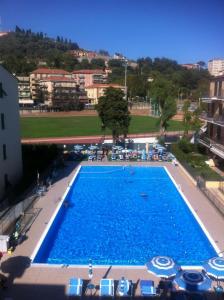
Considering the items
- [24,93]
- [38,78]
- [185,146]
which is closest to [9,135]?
[185,146]

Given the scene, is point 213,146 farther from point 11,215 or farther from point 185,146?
point 11,215

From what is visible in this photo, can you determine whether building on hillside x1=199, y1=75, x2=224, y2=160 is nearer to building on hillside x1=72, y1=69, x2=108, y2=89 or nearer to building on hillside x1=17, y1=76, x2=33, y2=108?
building on hillside x1=17, y1=76, x2=33, y2=108

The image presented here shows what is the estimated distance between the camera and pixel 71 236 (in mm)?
16609

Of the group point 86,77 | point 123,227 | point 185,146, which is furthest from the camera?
point 86,77

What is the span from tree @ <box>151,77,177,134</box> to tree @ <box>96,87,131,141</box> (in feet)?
23.5

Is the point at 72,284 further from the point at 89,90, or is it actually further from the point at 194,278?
the point at 89,90

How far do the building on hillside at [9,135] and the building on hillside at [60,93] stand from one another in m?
69.7

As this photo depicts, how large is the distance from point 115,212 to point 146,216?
6.15ft

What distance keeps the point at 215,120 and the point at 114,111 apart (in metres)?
10.5

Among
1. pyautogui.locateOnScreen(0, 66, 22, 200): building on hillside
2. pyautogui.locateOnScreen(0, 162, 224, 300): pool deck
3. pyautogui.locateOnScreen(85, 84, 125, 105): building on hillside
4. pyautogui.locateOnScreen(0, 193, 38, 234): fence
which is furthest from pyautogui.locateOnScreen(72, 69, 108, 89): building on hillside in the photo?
pyautogui.locateOnScreen(0, 162, 224, 300): pool deck

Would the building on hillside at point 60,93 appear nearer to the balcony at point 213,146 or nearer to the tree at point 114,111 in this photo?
the tree at point 114,111

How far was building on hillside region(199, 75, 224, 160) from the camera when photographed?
91.3 ft

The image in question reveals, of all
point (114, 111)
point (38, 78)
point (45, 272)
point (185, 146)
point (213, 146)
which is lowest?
point (45, 272)

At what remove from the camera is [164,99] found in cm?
4141
